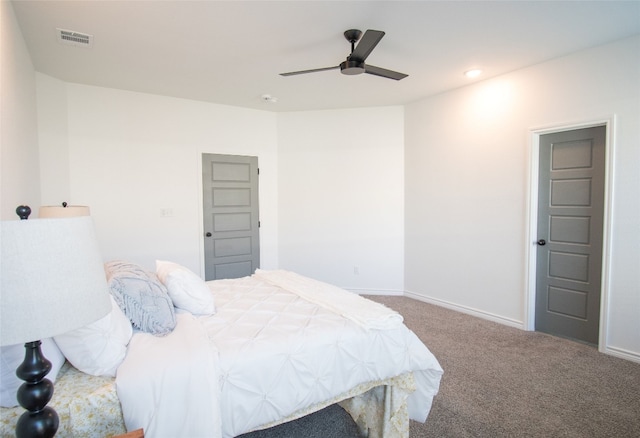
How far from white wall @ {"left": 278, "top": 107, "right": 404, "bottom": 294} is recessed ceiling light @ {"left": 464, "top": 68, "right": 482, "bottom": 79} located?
3.87ft

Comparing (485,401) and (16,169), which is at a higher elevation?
A: (16,169)

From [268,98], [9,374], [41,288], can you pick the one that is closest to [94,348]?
[9,374]

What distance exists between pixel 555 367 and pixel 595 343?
2.40ft

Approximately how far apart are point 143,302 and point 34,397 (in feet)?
2.60

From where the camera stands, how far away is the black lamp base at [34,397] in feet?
3.05

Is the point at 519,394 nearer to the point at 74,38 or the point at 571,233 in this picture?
the point at 571,233

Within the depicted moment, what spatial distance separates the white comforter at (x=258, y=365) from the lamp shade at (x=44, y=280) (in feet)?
1.98

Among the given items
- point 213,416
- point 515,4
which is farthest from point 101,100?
point 515,4

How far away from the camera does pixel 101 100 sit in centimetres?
385

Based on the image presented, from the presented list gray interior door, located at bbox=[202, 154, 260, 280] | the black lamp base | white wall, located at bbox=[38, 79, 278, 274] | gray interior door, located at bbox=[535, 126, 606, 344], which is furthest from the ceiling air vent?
gray interior door, located at bbox=[535, 126, 606, 344]

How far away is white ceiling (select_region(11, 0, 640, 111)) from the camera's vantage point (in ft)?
7.73

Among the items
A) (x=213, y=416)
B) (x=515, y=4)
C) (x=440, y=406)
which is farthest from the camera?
(x=515, y=4)

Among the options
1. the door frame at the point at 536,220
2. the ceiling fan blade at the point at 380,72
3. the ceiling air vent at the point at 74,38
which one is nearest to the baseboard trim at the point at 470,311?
the door frame at the point at 536,220

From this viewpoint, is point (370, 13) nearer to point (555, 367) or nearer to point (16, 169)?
point (16, 169)
